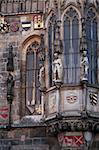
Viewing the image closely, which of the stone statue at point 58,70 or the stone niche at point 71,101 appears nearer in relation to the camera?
the stone niche at point 71,101

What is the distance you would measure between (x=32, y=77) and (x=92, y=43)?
254cm

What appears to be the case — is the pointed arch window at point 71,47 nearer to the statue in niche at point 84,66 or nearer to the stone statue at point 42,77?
the statue in niche at point 84,66

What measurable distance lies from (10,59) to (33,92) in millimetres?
1340

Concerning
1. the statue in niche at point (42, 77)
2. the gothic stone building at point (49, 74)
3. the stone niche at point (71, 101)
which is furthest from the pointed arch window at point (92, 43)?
the statue in niche at point (42, 77)

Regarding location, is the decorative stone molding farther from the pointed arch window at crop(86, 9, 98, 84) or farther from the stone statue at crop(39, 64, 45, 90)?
the stone statue at crop(39, 64, 45, 90)

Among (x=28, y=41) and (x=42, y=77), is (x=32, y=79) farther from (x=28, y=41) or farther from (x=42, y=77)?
(x=28, y=41)

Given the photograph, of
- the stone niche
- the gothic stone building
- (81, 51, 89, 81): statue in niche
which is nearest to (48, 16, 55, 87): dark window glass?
the gothic stone building

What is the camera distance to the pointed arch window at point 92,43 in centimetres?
1561

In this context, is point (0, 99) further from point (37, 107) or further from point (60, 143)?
point (60, 143)

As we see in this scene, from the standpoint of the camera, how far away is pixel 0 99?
55.7ft

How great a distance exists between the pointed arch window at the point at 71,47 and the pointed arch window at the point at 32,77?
1827mm

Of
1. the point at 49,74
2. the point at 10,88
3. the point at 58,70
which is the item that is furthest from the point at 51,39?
the point at 10,88

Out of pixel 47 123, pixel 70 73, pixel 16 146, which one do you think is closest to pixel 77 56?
pixel 70 73

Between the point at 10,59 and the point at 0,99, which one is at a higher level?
the point at 10,59
